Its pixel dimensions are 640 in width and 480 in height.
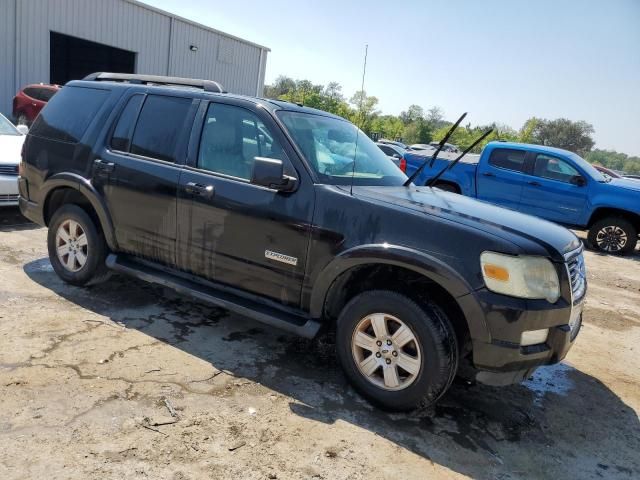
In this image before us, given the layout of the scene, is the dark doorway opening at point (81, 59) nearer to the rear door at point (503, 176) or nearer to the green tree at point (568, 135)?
the rear door at point (503, 176)

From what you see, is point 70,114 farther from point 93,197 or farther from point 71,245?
point 71,245

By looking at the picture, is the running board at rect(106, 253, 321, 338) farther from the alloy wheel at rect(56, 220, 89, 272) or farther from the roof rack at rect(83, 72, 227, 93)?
the roof rack at rect(83, 72, 227, 93)

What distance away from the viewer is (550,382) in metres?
3.96

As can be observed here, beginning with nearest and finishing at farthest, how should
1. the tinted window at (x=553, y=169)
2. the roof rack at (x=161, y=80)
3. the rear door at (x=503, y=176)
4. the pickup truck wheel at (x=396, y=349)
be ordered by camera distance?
the pickup truck wheel at (x=396, y=349)
the roof rack at (x=161, y=80)
the tinted window at (x=553, y=169)
the rear door at (x=503, y=176)

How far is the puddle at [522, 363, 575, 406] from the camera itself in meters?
3.79

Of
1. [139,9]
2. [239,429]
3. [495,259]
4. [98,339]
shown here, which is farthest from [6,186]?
[139,9]

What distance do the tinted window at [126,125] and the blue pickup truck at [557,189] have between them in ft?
19.8

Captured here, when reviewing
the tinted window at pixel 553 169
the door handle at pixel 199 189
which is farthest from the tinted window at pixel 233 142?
the tinted window at pixel 553 169

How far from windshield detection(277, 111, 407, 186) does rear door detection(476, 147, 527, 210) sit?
634 cm

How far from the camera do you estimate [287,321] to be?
341cm

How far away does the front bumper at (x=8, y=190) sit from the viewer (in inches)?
256

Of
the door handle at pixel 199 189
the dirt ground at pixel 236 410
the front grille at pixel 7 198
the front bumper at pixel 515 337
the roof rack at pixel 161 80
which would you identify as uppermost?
the roof rack at pixel 161 80

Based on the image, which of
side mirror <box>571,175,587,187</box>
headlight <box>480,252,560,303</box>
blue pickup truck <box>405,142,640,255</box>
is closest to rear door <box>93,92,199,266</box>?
headlight <box>480,252,560,303</box>

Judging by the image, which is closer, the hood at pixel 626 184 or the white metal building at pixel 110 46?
the hood at pixel 626 184
